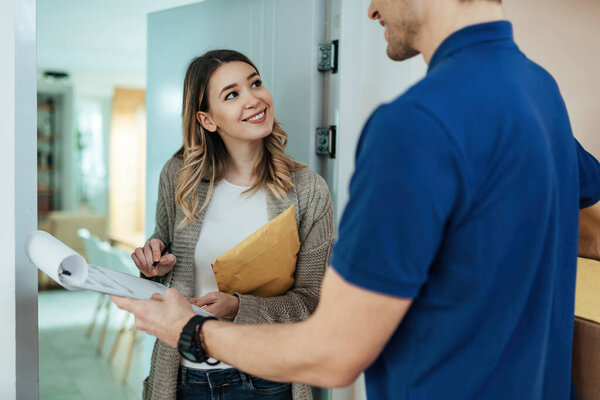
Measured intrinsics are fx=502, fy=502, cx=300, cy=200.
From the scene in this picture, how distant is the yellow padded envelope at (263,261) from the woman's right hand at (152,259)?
0.55ft

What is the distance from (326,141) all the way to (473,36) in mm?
1119

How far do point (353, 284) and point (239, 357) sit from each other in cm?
24

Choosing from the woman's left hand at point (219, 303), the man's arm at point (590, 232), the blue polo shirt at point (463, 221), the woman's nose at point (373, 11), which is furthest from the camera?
the woman's left hand at point (219, 303)

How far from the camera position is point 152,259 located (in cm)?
131

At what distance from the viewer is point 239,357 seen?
2.36 ft

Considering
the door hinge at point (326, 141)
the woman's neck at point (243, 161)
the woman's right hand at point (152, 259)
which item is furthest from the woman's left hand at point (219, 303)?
the door hinge at point (326, 141)

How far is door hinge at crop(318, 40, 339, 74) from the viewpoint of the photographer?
1.72 m

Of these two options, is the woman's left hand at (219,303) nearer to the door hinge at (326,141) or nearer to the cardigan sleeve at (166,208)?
the cardigan sleeve at (166,208)

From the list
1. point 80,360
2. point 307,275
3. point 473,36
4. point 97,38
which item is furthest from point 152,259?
point 97,38

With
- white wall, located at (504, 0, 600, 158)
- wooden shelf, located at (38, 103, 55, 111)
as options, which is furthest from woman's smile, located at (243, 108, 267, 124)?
wooden shelf, located at (38, 103, 55, 111)

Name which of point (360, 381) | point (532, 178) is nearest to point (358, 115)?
point (360, 381)

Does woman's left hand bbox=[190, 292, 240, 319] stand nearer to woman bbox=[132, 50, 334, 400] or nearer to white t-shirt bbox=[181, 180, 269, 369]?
woman bbox=[132, 50, 334, 400]

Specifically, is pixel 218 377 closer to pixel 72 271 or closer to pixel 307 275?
pixel 307 275

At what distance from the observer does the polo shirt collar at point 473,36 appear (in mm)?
653
